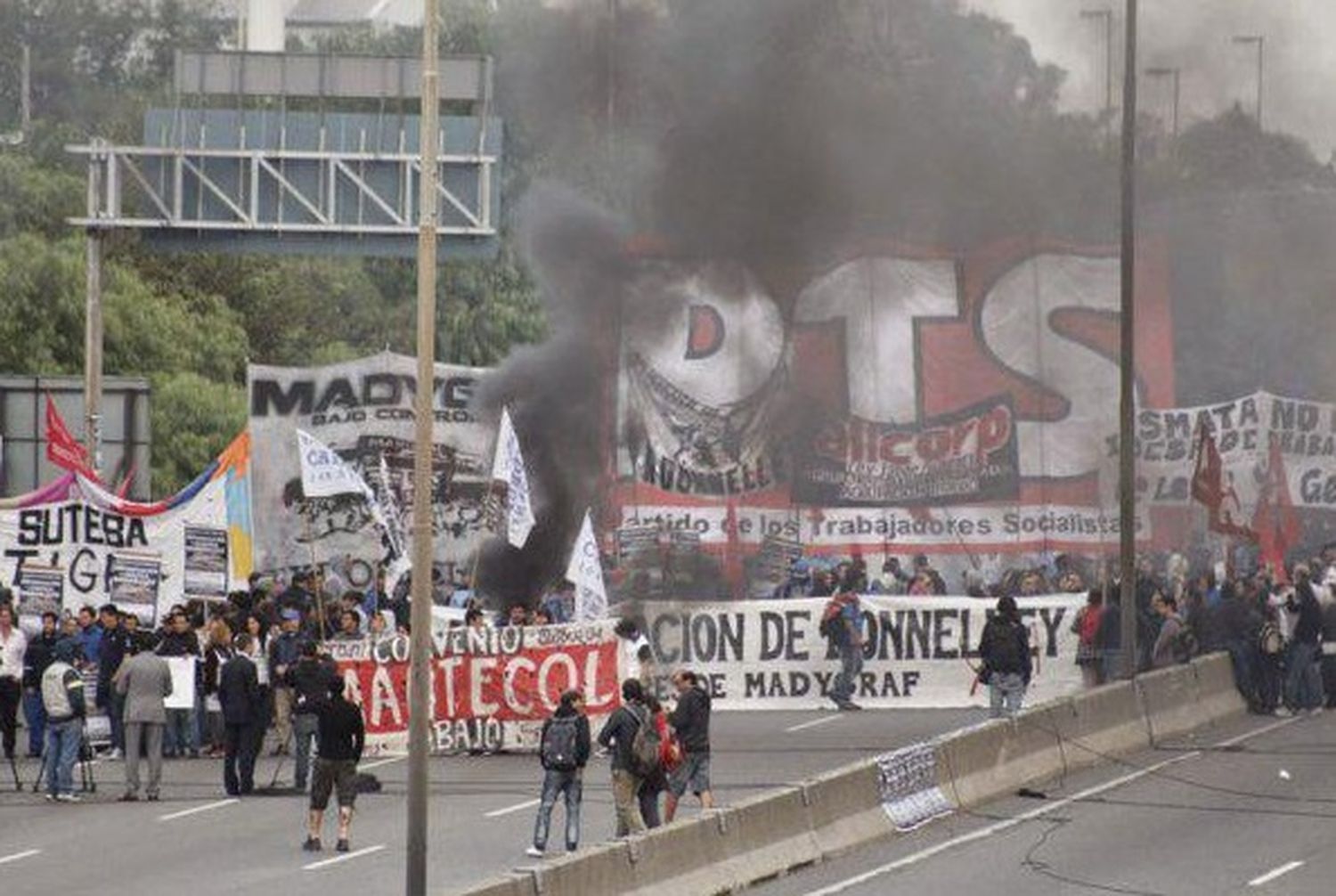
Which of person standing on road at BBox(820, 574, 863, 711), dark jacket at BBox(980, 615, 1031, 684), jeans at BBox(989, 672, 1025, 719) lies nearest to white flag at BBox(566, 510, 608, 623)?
dark jacket at BBox(980, 615, 1031, 684)

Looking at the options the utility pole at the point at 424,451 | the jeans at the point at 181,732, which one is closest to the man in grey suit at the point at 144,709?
the jeans at the point at 181,732

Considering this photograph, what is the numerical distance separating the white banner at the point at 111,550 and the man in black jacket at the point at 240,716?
4.02 m

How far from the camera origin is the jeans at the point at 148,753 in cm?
2670

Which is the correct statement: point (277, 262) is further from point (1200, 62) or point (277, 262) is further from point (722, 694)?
point (722, 694)

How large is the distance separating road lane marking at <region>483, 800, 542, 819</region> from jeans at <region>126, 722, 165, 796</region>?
2.67 meters

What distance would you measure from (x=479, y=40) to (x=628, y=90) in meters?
27.6

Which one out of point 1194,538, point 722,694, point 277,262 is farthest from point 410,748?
point 277,262

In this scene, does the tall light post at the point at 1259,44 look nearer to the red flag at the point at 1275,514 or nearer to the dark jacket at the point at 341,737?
the red flag at the point at 1275,514

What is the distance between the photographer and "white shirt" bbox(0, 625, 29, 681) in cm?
2834

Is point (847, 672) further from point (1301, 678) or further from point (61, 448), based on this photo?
point (61, 448)

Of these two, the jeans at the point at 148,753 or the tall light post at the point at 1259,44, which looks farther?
the tall light post at the point at 1259,44

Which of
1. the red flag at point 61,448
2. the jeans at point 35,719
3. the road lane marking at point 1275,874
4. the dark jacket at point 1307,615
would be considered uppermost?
the red flag at point 61,448

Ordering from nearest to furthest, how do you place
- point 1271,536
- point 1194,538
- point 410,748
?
1. point 410,748
2. point 1271,536
3. point 1194,538

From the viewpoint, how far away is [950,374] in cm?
4278
